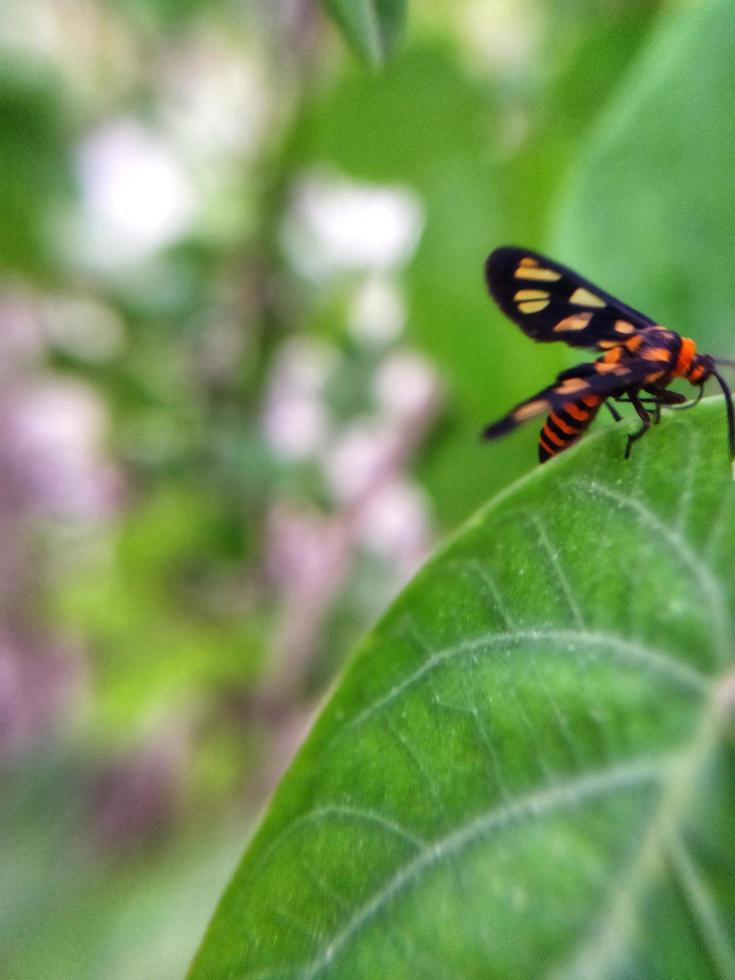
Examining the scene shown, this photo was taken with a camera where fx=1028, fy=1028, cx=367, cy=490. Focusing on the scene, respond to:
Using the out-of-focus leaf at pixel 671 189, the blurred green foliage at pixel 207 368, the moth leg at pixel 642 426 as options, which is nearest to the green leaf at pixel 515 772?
the moth leg at pixel 642 426

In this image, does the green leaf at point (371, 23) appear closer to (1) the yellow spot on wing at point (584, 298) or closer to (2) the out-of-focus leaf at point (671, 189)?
(1) the yellow spot on wing at point (584, 298)

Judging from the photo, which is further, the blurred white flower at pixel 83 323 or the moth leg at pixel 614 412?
the blurred white flower at pixel 83 323

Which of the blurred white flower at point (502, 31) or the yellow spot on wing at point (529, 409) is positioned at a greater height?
the blurred white flower at point (502, 31)

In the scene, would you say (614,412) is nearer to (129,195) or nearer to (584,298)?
(584,298)

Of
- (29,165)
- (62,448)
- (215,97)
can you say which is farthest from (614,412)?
(215,97)

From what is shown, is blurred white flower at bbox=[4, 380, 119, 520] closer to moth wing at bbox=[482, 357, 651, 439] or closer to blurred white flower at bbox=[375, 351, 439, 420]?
blurred white flower at bbox=[375, 351, 439, 420]

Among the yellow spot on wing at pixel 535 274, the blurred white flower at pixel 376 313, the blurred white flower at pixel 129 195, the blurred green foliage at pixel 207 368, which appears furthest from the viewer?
the blurred white flower at pixel 129 195

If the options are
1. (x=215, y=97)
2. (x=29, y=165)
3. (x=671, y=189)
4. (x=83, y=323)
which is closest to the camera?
(x=671, y=189)
